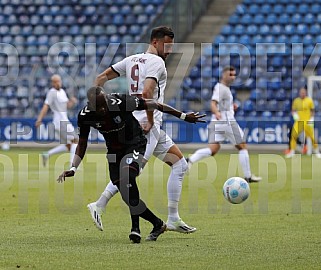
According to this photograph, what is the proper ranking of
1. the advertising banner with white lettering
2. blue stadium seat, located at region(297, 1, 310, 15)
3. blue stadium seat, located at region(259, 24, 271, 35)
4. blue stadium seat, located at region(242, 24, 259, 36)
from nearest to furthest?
the advertising banner with white lettering
blue stadium seat, located at region(259, 24, 271, 35)
blue stadium seat, located at region(242, 24, 259, 36)
blue stadium seat, located at region(297, 1, 310, 15)

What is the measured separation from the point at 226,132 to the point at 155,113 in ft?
25.4

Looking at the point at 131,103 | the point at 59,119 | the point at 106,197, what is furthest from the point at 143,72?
the point at 59,119

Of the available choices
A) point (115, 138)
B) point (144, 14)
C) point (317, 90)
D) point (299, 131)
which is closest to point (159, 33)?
point (115, 138)

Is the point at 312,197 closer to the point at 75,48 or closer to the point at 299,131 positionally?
the point at 299,131

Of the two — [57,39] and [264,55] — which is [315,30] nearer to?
[264,55]

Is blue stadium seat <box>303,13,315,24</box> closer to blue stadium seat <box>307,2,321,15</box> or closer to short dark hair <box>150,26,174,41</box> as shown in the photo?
blue stadium seat <box>307,2,321,15</box>

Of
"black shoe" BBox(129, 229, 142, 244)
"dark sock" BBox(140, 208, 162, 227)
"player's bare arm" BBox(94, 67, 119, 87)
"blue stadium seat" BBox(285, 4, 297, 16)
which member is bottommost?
"black shoe" BBox(129, 229, 142, 244)

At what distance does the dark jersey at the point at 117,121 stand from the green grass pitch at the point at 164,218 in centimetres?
113

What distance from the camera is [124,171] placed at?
9422 millimetres

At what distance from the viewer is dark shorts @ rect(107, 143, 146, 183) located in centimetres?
943

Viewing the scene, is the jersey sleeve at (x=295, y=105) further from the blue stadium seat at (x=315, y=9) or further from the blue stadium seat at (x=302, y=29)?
the blue stadium seat at (x=315, y=9)

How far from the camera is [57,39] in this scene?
34.2 m

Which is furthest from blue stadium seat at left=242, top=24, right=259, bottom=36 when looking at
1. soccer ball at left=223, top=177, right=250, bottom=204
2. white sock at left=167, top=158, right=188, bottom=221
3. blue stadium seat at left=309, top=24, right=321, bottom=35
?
white sock at left=167, top=158, right=188, bottom=221

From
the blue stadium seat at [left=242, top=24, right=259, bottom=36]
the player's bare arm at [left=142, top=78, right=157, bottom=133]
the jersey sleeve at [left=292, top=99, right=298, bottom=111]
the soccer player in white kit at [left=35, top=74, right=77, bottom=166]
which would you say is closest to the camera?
the player's bare arm at [left=142, top=78, right=157, bottom=133]
